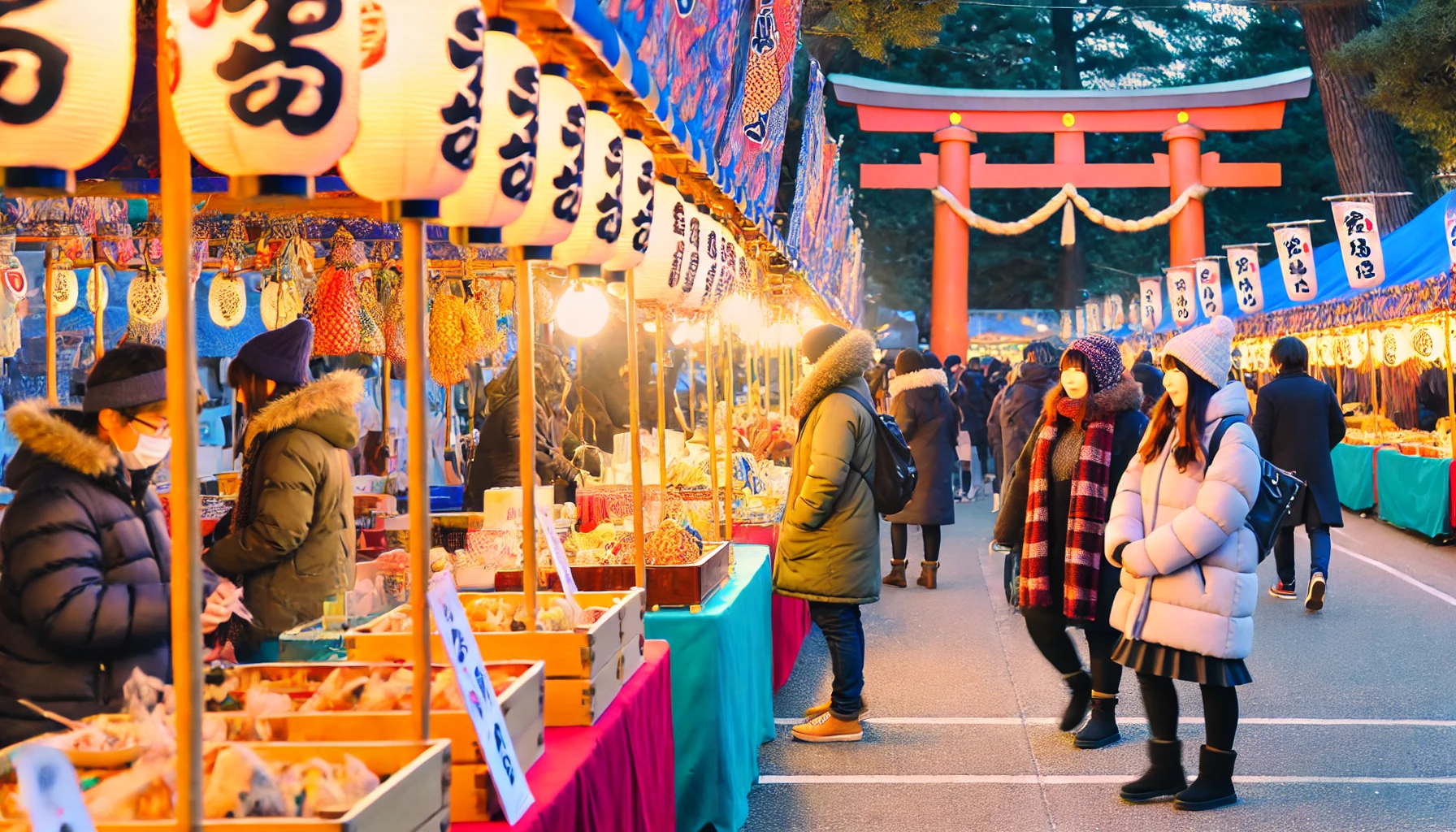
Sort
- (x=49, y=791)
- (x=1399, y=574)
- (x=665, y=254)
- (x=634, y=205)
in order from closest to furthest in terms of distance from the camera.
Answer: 1. (x=49, y=791)
2. (x=634, y=205)
3. (x=665, y=254)
4. (x=1399, y=574)

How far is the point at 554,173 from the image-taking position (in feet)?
10.6

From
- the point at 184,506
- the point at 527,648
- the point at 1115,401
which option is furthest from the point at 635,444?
the point at 184,506

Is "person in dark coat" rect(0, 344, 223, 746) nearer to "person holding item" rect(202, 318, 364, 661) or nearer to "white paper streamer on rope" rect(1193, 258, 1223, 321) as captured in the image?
"person holding item" rect(202, 318, 364, 661)

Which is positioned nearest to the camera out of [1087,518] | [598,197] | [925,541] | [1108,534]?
[598,197]

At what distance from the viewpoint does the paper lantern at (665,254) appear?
499cm

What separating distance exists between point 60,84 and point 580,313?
4.96m

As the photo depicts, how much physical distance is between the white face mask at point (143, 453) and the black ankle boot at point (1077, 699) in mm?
4070

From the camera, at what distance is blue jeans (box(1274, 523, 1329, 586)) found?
8.62 metres

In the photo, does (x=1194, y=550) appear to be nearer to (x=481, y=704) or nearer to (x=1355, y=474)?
(x=481, y=704)

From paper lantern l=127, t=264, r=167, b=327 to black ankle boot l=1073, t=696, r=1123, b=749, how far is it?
17.3 ft

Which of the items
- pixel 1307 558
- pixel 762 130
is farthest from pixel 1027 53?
pixel 762 130

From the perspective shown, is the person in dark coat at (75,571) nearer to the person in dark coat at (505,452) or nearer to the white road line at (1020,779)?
the white road line at (1020,779)

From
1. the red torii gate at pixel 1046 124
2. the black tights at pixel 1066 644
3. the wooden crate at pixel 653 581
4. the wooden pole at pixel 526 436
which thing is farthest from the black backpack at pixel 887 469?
the red torii gate at pixel 1046 124

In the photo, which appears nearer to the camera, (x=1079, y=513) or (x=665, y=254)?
(x=665, y=254)
